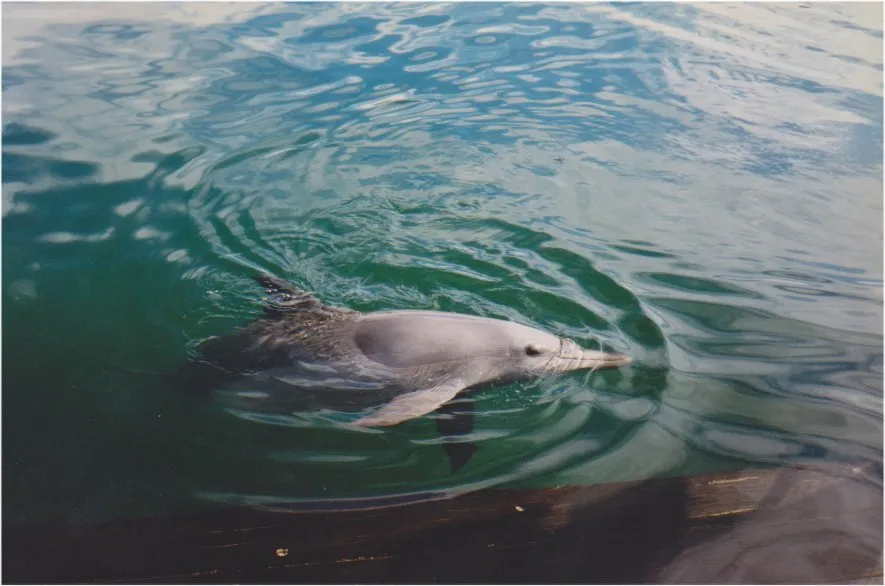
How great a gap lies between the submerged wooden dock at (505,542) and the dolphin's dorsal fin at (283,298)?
1.84 meters

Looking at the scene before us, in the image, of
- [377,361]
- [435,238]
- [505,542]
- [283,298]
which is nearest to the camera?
[505,542]

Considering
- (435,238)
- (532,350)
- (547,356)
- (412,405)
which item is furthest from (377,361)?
(435,238)

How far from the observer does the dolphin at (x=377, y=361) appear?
4449mm

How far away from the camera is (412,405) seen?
4.18 meters

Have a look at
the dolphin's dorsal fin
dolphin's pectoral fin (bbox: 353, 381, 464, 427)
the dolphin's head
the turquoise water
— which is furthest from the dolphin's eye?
the dolphin's dorsal fin

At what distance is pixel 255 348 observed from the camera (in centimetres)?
474

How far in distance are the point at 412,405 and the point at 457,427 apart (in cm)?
32

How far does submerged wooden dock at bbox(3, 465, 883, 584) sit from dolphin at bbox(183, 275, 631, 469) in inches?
35.1

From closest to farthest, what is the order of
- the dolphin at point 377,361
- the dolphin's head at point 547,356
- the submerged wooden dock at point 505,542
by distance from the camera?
the submerged wooden dock at point 505,542
the dolphin at point 377,361
the dolphin's head at point 547,356

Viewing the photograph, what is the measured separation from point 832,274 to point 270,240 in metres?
5.24

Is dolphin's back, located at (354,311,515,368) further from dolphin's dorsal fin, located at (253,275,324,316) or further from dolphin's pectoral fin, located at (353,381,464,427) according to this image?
dolphin's dorsal fin, located at (253,275,324,316)

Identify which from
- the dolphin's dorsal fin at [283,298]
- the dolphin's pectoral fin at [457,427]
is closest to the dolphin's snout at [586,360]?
the dolphin's pectoral fin at [457,427]

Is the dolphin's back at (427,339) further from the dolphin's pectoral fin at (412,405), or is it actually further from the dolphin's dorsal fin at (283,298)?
the dolphin's dorsal fin at (283,298)

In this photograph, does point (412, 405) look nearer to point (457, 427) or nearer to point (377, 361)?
point (457, 427)
